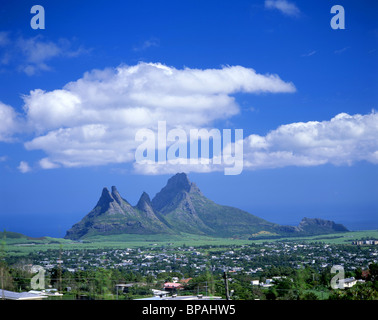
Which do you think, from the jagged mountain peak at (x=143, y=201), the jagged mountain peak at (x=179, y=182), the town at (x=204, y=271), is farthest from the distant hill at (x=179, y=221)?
the town at (x=204, y=271)

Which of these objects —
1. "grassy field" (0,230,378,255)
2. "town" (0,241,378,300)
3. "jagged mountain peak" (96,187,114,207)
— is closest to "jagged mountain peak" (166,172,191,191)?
"jagged mountain peak" (96,187,114,207)

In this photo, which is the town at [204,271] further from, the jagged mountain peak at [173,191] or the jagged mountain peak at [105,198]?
the jagged mountain peak at [173,191]

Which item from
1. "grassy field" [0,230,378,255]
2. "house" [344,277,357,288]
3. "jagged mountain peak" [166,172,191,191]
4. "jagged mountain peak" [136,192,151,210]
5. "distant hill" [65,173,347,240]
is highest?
"jagged mountain peak" [166,172,191,191]

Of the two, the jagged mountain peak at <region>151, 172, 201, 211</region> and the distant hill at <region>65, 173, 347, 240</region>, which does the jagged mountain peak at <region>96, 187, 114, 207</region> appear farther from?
the jagged mountain peak at <region>151, 172, 201, 211</region>

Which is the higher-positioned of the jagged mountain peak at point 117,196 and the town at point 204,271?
the jagged mountain peak at point 117,196

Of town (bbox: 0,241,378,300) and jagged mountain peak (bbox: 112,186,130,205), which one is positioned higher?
jagged mountain peak (bbox: 112,186,130,205)

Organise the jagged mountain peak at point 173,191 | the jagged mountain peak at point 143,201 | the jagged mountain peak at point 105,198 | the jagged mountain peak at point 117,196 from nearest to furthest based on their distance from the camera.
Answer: the jagged mountain peak at point 105,198 → the jagged mountain peak at point 117,196 → the jagged mountain peak at point 143,201 → the jagged mountain peak at point 173,191
